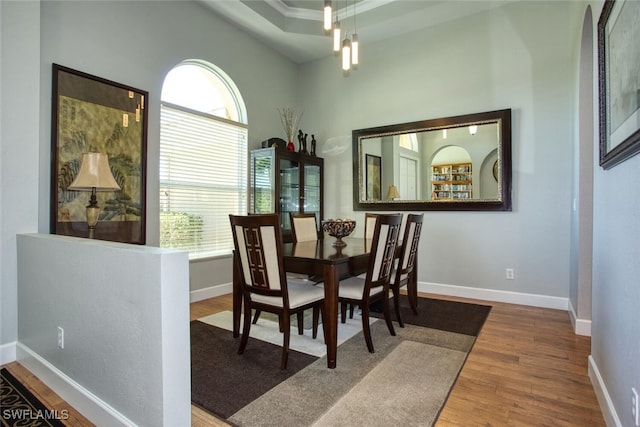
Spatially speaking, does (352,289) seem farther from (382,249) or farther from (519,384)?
(519,384)

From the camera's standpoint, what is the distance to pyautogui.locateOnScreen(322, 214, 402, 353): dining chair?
241cm

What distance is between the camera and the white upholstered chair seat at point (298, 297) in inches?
87.9

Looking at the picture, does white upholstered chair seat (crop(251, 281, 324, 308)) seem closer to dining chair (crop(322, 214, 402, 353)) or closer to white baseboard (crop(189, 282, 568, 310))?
dining chair (crop(322, 214, 402, 353))

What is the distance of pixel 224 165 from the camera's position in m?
4.27

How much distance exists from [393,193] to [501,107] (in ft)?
5.06

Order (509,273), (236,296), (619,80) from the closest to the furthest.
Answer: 1. (619,80)
2. (236,296)
3. (509,273)

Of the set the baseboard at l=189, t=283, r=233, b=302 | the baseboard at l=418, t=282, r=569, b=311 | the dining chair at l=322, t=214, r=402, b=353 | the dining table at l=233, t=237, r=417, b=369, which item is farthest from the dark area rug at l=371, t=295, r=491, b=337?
the baseboard at l=189, t=283, r=233, b=302

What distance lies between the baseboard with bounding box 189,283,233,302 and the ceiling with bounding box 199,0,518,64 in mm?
3162

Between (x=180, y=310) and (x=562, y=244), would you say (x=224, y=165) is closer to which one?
(x=180, y=310)

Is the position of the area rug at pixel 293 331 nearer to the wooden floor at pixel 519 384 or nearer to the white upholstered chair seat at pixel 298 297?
the white upholstered chair seat at pixel 298 297

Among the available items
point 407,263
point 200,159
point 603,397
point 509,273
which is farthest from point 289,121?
point 603,397

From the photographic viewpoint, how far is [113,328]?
1.56 meters

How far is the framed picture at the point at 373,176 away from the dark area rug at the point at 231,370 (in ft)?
8.71

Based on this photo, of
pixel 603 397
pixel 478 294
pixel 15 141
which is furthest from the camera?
pixel 478 294
